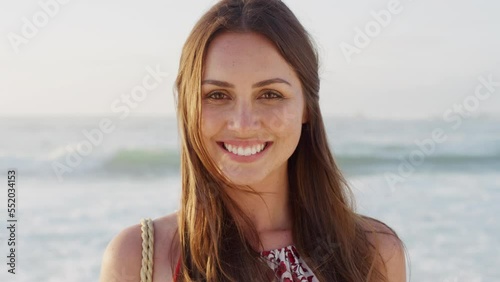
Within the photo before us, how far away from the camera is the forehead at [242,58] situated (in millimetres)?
2938

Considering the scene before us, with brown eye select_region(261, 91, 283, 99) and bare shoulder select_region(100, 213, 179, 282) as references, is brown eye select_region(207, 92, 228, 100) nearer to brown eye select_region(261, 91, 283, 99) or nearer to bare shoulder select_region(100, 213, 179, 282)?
brown eye select_region(261, 91, 283, 99)

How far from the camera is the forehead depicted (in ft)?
9.64

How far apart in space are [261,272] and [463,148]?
13988mm

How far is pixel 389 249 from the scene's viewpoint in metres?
3.43

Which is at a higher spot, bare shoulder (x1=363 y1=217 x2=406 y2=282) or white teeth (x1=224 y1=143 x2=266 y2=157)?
white teeth (x1=224 y1=143 x2=266 y2=157)

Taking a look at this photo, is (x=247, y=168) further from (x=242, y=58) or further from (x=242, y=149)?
(x=242, y=58)

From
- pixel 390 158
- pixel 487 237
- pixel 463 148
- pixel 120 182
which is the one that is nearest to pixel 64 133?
pixel 120 182

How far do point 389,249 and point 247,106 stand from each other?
96 cm

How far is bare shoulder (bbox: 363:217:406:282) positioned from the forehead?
839mm

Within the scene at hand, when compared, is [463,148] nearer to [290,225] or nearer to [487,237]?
[487,237]

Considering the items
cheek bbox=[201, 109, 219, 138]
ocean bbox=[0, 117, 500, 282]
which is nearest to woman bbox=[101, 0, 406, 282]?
cheek bbox=[201, 109, 219, 138]

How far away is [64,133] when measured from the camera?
1831cm

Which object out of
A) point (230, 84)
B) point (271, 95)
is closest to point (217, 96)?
point (230, 84)

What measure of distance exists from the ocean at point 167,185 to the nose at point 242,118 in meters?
1.90
